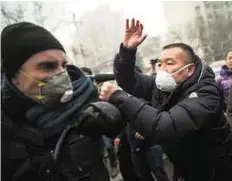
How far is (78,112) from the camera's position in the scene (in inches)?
67.1

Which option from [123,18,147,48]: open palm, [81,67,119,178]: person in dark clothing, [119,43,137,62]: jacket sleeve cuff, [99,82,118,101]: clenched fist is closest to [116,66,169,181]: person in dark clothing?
[81,67,119,178]: person in dark clothing

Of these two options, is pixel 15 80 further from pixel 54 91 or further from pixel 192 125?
pixel 192 125

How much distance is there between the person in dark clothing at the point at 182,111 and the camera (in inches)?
84.4

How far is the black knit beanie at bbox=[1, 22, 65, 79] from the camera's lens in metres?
1.68

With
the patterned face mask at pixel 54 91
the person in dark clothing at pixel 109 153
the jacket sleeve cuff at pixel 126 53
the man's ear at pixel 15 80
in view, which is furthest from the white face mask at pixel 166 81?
the man's ear at pixel 15 80

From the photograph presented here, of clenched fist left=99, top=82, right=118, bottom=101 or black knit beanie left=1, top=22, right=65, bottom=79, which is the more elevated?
black knit beanie left=1, top=22, right=65, bottom=79

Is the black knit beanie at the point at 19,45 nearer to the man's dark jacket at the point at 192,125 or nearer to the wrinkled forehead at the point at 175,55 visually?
the man's dark jacket at the point at 192,125

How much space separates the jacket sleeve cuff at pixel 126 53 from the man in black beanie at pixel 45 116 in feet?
3.05

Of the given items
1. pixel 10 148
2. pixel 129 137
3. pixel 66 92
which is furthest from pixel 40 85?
pixel 129 137

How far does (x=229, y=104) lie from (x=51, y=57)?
222 cm

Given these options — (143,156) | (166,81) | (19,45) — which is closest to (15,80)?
(19,45)

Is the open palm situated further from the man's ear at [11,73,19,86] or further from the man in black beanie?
the man's ear at [11,73,19,86]

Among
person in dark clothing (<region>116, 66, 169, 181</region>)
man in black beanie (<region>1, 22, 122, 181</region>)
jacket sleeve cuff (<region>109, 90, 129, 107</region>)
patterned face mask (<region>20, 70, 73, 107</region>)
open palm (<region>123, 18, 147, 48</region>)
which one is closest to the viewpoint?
man in black beanie (<region>1, 22, 122, 181</region>)

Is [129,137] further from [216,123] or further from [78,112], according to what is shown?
[78,112]
